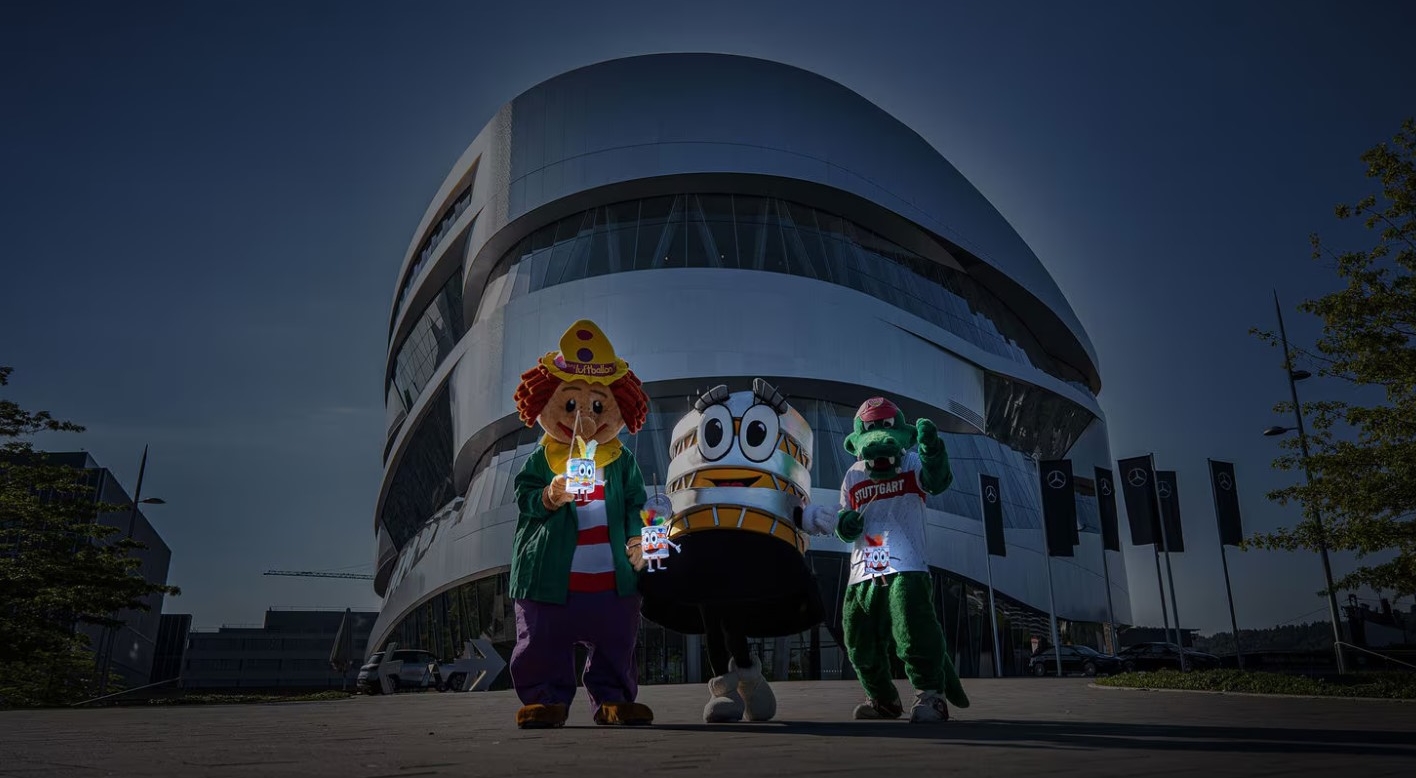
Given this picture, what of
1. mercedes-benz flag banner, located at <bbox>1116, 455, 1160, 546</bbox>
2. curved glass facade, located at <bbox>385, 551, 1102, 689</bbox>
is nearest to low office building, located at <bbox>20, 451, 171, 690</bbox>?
curved glass facade, located at <bbox>385, 551, 1102, 689</bbox>

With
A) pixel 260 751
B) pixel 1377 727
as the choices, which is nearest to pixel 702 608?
pixel 260 751

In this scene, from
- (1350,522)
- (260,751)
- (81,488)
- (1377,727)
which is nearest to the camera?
(260,751)

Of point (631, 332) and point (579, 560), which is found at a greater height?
point (631, 332)

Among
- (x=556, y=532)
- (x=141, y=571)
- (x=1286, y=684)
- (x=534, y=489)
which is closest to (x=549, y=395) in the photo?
(x=534, y=489)

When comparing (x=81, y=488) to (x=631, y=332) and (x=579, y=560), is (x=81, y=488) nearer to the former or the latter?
(x=631, y=332)

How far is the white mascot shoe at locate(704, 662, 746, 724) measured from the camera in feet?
19.6

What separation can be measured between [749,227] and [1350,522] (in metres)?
17.8

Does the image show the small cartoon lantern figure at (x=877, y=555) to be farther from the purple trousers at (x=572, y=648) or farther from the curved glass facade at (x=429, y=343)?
the curved glass facade at (x=429, y=343)

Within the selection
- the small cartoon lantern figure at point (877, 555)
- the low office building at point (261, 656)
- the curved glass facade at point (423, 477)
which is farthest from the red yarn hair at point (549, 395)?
the low office building at point (261, 656)

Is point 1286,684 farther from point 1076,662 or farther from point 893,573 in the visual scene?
point 1076,662

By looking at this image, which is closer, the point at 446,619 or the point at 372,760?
the point at 372,760

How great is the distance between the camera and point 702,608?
6484mm

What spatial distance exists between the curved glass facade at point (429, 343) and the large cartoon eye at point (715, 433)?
2530cm

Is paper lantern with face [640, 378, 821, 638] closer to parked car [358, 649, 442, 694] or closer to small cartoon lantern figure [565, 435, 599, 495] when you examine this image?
small cartoon lantern figure [565, 435, 599, 495]
